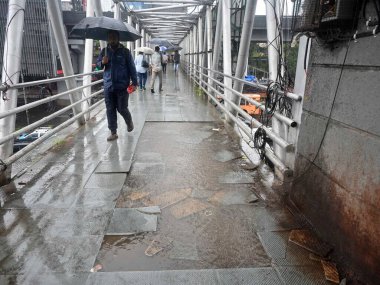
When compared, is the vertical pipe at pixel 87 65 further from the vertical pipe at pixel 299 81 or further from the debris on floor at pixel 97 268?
the debris on floor at pixel 97 268

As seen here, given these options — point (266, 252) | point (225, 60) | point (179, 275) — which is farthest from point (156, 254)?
point (225, 60)

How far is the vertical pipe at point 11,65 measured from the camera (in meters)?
4.02

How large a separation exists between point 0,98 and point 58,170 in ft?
3.89

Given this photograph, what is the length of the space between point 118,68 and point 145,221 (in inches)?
129

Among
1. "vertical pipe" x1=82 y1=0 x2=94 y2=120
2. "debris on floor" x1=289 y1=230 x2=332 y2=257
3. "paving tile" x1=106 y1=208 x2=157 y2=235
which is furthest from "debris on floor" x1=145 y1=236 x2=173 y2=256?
"vertical pipe" x1=82 y1=0 x2=94 y2=120

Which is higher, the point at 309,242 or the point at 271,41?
the point at 271,41

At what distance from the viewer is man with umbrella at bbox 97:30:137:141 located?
5.61 meters

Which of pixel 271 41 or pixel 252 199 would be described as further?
pixel 271 41

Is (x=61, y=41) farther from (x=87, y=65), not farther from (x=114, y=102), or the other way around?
(x=87, y=65)

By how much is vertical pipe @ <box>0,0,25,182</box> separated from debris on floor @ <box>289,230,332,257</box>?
3404 mm

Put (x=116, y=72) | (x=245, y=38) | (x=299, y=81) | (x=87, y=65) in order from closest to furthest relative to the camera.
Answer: (x=299, y=81) → (x=116, y=72) → (x=245, y=38) → (x=87, y=65)

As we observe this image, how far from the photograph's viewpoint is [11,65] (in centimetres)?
412

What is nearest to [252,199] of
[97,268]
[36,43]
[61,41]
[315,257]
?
[315,257]

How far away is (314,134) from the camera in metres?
3.04
